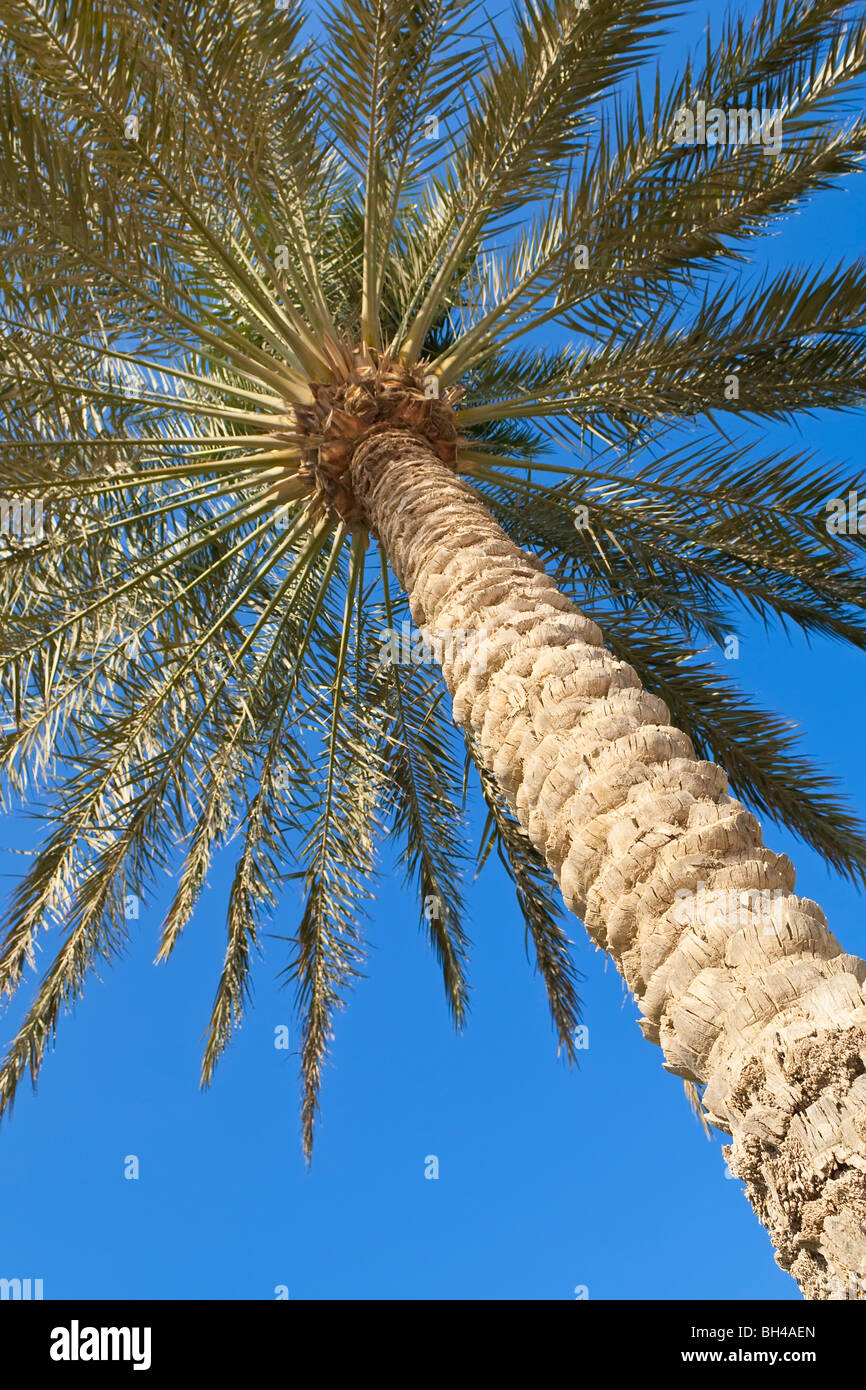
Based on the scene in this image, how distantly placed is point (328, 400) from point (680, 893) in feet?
13.1

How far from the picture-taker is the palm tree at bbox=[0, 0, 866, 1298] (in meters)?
3.18

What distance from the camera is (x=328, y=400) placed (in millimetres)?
5609

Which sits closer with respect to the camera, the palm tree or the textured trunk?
the textured trunk

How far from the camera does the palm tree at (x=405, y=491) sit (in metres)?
3.18

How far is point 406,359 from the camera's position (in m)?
5.91

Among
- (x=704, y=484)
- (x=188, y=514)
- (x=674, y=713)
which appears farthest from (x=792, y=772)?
(x=188, y=514)

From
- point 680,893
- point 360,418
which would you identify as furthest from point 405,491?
point 680,893

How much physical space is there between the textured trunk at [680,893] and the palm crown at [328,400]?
2.24m

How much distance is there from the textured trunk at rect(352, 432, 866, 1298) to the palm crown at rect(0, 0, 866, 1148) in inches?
88.1

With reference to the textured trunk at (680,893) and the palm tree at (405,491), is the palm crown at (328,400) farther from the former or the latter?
the textured trunk at (680,893)

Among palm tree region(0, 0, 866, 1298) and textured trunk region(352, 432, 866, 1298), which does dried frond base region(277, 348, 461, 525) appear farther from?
textured trunk region(352, 432, 866, 1298)

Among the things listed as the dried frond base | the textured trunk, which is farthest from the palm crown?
the textured trunk
